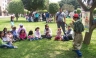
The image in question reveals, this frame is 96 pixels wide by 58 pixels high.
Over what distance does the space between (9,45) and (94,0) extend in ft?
15.4

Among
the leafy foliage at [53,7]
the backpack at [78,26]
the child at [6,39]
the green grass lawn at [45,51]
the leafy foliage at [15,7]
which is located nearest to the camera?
the backpack at [78,26]

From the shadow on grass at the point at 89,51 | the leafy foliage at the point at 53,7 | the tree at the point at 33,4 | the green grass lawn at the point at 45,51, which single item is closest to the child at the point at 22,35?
the green grass lawn at the point at 45,51

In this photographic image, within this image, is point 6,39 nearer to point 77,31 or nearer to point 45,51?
point 45,51

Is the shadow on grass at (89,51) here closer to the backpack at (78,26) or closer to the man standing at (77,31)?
the man standing at (77,31)

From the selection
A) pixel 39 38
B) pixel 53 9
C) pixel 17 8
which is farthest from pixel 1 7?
pixel 39 38

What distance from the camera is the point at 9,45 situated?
10.4m

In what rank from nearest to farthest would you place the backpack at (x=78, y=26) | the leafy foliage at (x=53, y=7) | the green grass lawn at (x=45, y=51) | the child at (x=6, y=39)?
the backpack at (x=78, y=26) → the green grass lawn at (x=45, y=51) → the child at (x=6, y=39) → the leafy foliage at (x=53, y=7)

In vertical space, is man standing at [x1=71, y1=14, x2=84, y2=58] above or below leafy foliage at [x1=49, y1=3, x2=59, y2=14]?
above

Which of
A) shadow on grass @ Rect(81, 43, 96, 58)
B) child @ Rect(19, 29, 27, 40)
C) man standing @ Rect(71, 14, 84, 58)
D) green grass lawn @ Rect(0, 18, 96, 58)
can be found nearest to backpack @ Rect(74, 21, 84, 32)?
man standing @ Rect(71, 14, 84, 58)

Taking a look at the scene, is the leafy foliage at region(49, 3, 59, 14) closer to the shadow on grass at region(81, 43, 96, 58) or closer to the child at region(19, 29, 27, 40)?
the child at region(19, 29, 27, 40)

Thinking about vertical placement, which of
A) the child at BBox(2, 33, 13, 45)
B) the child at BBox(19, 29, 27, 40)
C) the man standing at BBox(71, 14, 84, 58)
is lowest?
the child at BBox(19, 29, 27, 40)

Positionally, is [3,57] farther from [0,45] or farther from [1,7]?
[1,7]

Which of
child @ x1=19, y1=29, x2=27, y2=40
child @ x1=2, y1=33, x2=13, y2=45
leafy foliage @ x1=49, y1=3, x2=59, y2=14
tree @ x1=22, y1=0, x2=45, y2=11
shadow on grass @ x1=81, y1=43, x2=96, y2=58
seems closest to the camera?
shadow on grass @ x1=81, y1=43, x2=96, y2=58

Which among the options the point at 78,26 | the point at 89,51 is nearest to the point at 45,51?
the point at 89,51
